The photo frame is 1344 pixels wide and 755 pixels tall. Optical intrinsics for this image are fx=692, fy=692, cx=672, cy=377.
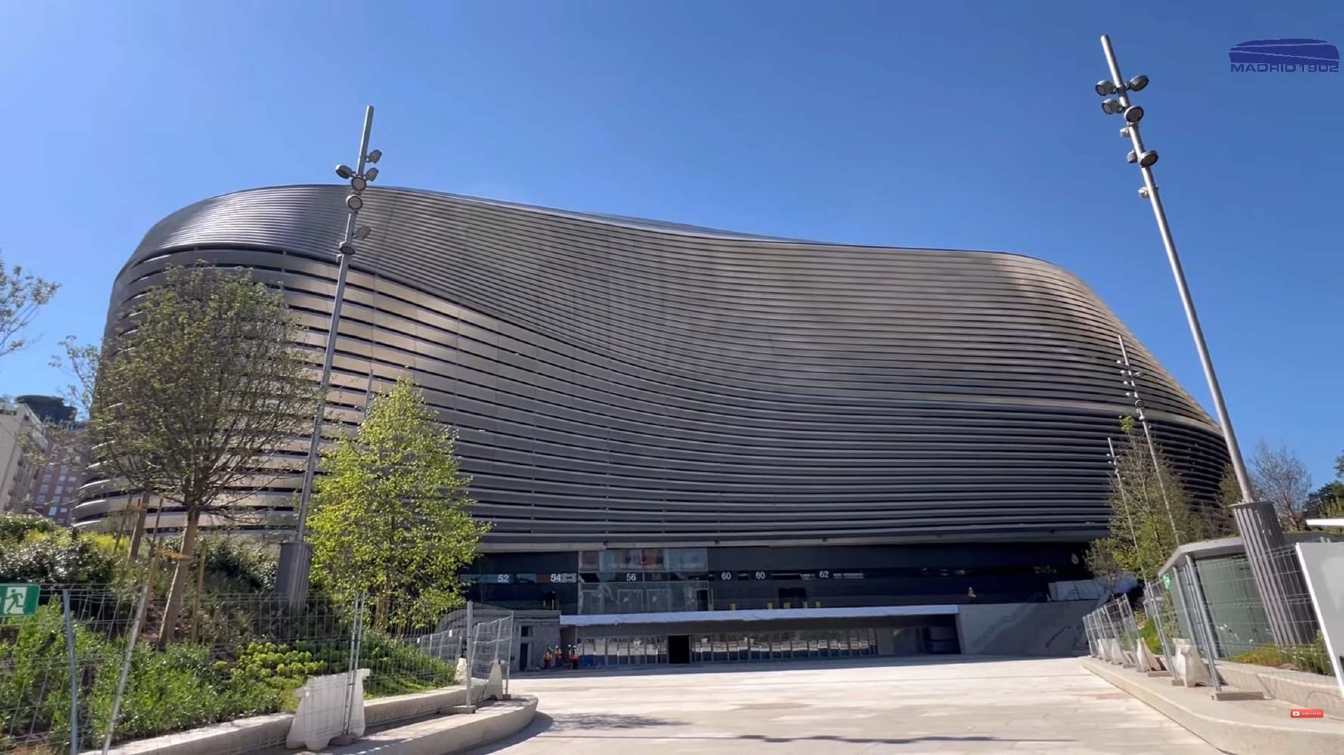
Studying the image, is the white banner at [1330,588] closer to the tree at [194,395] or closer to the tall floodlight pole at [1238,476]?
the tall floodlight pole at [1238,476]

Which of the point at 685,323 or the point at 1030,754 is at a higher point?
the point at 685,323

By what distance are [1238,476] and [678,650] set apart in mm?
43088

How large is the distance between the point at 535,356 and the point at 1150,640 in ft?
140

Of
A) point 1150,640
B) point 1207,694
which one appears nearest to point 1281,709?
point 1207,694

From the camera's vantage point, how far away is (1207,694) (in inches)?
372

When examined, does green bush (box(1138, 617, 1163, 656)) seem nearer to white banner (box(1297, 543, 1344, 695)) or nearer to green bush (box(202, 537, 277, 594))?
white banner (box(1297, 543, 1344, 695))

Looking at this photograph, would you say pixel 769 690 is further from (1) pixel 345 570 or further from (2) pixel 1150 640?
(1) pixel 345 570

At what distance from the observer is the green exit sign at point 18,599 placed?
4.37 m

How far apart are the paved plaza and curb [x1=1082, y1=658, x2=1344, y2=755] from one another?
0.23 meters

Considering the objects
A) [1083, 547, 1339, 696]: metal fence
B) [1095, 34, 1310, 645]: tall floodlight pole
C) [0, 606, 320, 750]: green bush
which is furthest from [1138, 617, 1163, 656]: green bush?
[0, 606, 320, 750]: green bush

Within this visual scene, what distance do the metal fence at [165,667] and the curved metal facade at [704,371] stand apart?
28.3m

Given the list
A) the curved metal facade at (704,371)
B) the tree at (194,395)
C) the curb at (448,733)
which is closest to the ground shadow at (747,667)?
the curved metal facade at (704,371)

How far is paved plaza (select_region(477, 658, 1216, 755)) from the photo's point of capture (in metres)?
8.68

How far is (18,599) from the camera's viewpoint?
4.40 m
